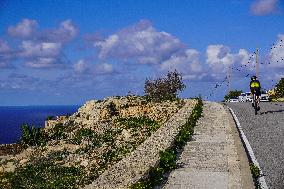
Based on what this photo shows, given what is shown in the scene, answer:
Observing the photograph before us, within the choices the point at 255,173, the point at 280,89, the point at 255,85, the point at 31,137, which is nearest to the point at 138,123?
the point at 255,85

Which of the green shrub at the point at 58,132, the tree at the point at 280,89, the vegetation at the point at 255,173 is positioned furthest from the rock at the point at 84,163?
the tree at the point at 280,89

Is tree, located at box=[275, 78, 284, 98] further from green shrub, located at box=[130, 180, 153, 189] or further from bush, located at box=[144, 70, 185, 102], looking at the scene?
green shrub, located at box=[130, 180, 153, 189]

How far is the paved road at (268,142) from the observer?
1014cm

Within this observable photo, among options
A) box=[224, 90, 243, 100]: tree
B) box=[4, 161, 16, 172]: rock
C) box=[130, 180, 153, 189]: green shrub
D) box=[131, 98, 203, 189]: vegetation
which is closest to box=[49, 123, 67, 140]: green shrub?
box=[4, 161, 16, 172]: rock

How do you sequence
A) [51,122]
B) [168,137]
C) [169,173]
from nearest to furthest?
[169,173] → [168,137] → [51,122]

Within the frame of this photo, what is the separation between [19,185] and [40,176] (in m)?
0.94

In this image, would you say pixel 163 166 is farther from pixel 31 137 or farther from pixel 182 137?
pixel 31 137

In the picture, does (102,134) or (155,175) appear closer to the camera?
(155,175)

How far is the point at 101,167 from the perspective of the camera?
12.7 m

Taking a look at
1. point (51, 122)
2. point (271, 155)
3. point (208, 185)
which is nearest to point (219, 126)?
point (271, 155)

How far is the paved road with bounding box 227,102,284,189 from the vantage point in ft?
33.3

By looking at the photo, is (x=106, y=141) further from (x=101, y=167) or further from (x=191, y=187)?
(x=191, y=187)

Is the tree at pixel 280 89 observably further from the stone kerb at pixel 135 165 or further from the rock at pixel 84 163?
the rock at pixel 84 163

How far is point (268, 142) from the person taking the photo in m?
14.4
